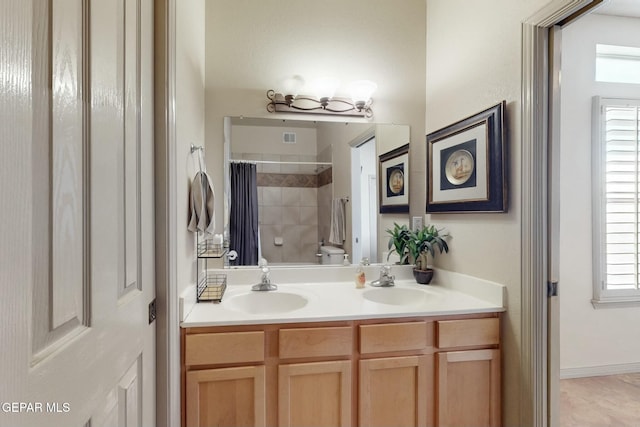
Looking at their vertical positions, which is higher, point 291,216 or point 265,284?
point 291,216

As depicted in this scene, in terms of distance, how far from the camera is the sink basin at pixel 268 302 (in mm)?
1764

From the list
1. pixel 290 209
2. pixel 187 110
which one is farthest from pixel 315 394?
pixel 187 110

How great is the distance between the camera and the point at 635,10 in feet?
7.55

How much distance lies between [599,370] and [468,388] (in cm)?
168

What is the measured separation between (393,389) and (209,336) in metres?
0.87


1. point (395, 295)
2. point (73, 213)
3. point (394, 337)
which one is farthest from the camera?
point (395, 295)

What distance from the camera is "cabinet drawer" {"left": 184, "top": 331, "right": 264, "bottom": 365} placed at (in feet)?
4.39

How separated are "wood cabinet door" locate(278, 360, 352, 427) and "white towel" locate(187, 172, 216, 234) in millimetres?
751

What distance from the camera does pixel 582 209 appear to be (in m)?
2.34

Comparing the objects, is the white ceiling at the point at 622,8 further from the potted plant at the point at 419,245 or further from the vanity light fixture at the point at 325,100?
the potted plant at the point at 419,245

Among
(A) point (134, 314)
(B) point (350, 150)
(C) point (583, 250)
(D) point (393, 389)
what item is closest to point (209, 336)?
(A) point (134, 314)

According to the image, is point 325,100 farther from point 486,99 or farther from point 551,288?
point 551,288

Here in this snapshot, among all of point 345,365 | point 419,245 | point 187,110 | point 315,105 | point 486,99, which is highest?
point 315,105

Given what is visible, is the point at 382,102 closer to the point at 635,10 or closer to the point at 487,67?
the point at 487,67
